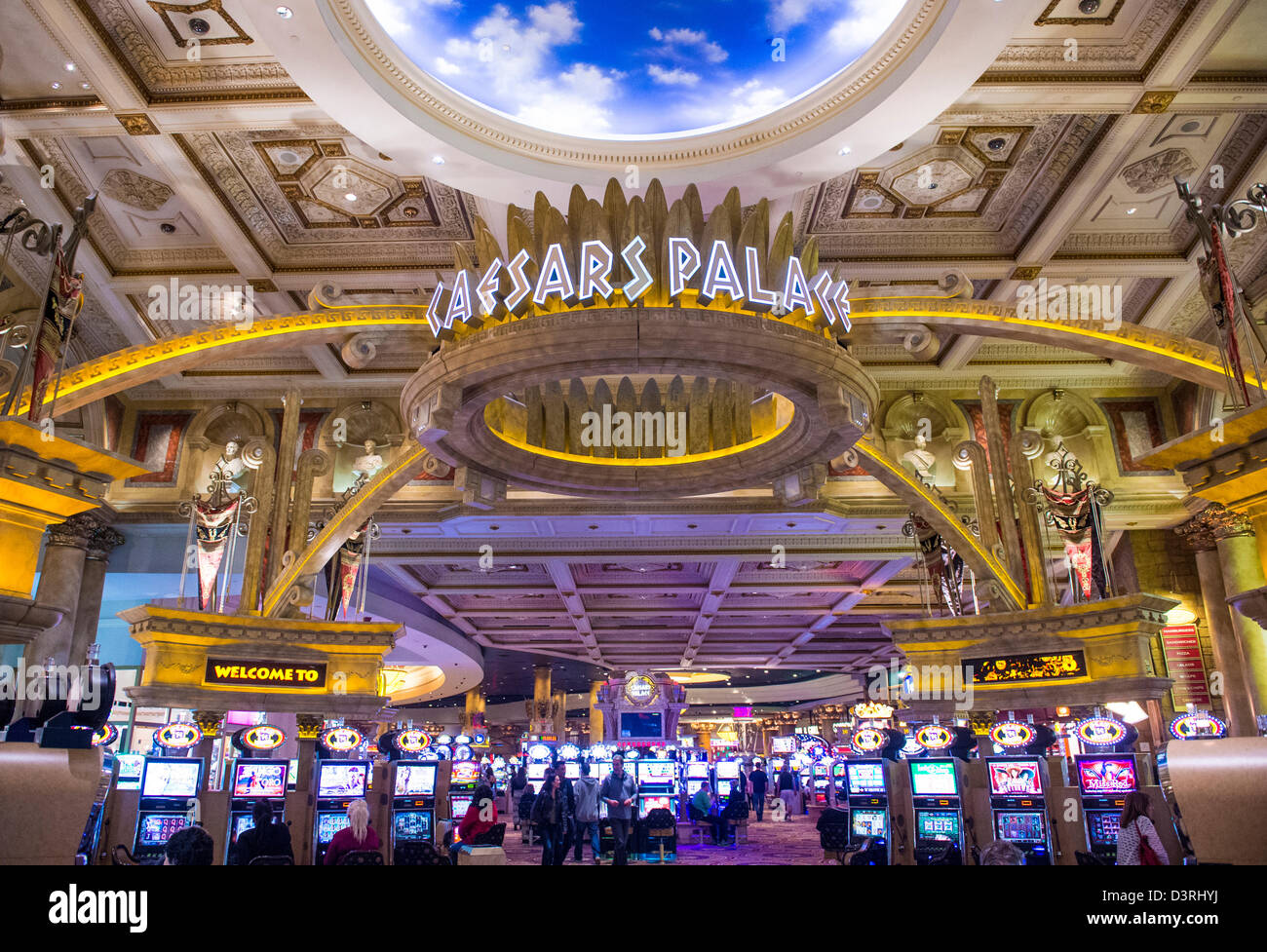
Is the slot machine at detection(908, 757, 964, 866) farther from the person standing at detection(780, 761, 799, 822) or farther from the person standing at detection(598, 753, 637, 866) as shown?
the person standing at detection(780, 761, 799, 822)

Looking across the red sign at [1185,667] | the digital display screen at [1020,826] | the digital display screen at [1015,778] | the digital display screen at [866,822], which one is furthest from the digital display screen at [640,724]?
the digital display screen at [1020,826]

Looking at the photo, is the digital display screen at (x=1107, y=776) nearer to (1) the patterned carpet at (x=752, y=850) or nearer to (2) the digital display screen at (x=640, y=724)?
(1) the patterned carpet at (x=752, y=850)

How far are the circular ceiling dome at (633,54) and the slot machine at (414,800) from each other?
27.1 feet

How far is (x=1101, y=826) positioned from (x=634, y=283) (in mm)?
8078

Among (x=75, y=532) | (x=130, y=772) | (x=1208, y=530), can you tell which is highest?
(x=75, y=532)

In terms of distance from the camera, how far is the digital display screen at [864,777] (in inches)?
502

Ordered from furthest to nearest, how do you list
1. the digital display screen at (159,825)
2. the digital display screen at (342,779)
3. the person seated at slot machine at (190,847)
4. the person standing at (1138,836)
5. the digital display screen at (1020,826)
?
the digital display screen at (342,779)
the digital display screen at (159,825)
the digital display screen at (1020,826)
the person standing at (1138,836)
the person seated at slot machine at (190,847)

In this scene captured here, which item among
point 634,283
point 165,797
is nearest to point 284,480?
point 165,797

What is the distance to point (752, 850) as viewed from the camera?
14234 mm

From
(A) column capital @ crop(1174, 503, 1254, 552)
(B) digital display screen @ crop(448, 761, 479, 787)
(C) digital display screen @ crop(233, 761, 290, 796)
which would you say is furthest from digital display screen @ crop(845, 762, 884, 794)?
(B) digital display screen @ crop(448, 761, 479, 787)

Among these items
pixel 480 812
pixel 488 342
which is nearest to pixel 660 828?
pixel 480 812

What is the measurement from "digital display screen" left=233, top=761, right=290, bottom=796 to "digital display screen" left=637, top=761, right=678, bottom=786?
Result: 23.9ft

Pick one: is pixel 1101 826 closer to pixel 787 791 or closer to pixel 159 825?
pixel 159 825
